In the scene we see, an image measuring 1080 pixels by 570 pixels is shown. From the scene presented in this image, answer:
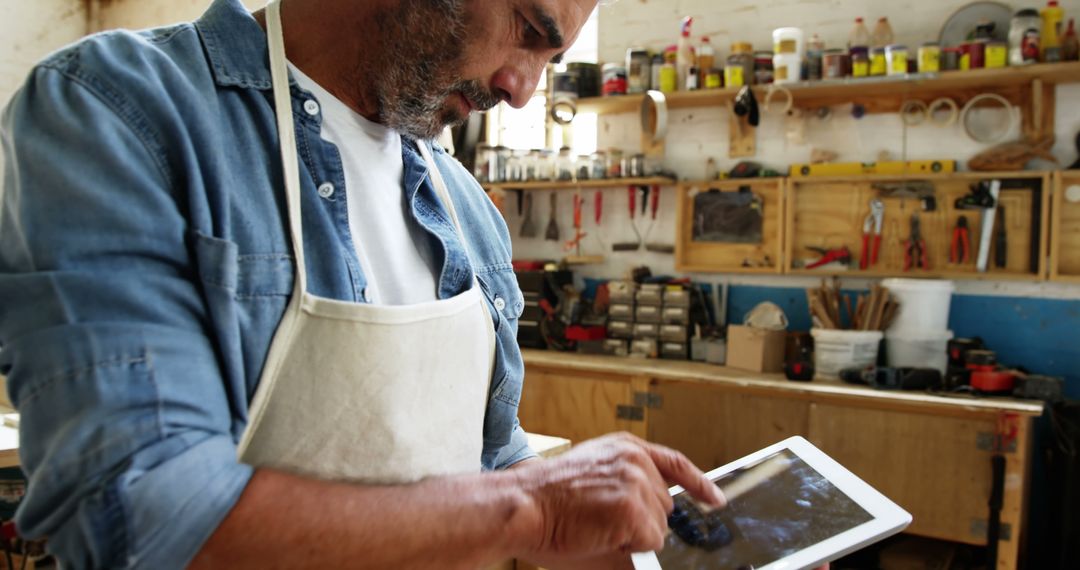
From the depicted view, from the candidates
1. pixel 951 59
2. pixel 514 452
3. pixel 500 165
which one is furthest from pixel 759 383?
pixel 514 452

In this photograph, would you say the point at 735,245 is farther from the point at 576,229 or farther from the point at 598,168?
the point at 576,229

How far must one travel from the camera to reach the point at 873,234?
3.60m

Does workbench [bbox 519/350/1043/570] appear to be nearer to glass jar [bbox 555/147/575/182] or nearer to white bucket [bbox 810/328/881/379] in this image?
white bucket [bbox 810/328/881/379]

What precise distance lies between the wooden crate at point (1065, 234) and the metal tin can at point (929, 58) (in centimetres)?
68

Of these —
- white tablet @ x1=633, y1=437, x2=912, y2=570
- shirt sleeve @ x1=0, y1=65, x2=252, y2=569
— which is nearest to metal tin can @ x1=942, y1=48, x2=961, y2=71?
white tablet @ x1=633, y1=437, x2=912, y2=570

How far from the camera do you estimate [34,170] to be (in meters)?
0.64

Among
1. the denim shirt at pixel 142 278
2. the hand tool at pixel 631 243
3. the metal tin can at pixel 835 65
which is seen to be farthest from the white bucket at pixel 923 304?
the denim shirt at pixel 142 278

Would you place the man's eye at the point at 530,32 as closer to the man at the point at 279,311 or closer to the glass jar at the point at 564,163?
the man at the point at 279,311

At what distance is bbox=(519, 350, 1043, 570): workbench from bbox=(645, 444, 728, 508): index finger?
2.16 meters

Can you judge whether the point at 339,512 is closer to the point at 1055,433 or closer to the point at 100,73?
the point at 100,73

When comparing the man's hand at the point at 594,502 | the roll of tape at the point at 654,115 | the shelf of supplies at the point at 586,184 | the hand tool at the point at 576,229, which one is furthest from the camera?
the hand tool at the point at 576,229

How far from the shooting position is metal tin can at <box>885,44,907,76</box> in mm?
3363

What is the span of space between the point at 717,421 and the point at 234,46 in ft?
9.32

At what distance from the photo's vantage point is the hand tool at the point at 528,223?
14.8 ft
